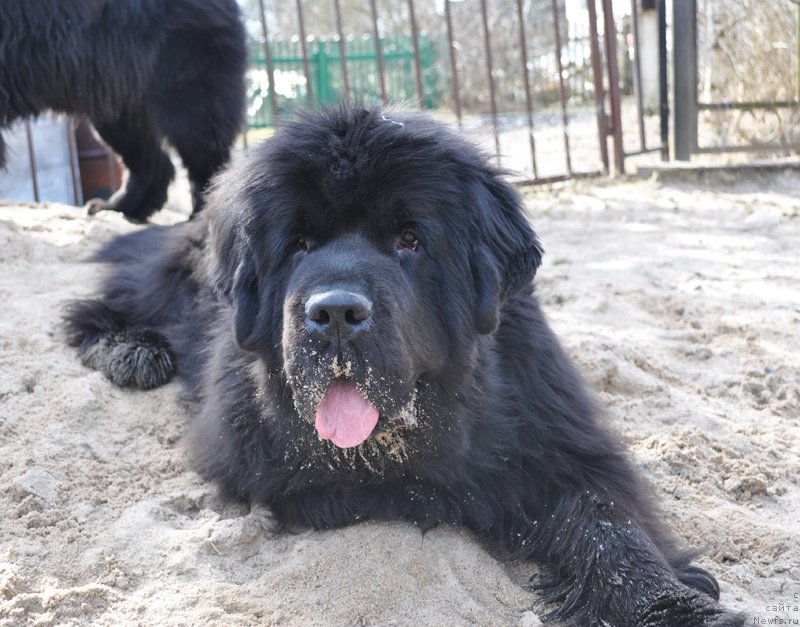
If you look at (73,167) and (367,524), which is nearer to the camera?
(367,524)

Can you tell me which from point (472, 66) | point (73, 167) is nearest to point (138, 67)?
point (73, 167)

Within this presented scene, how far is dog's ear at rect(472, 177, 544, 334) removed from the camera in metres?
2.40

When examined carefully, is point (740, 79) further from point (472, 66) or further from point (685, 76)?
point (472, 66)

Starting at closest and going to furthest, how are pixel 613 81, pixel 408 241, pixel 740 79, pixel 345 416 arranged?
pixel 345 416 < pixel 408 241 < pixel 613 81 < pixel 740 79

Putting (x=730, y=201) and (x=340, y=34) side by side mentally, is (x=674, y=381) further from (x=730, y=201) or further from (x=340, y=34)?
(x=340, y=34)

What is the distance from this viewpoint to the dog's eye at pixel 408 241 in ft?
7.73

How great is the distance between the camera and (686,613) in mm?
2033

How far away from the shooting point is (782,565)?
93.4 inches

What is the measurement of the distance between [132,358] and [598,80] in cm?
527

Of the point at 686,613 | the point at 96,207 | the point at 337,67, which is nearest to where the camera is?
the point at 686,613

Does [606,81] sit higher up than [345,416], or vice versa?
[606,81]

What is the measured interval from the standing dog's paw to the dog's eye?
1476 millimetres

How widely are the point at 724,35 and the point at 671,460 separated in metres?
6.69

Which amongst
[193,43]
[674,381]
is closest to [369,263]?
[674,381]
